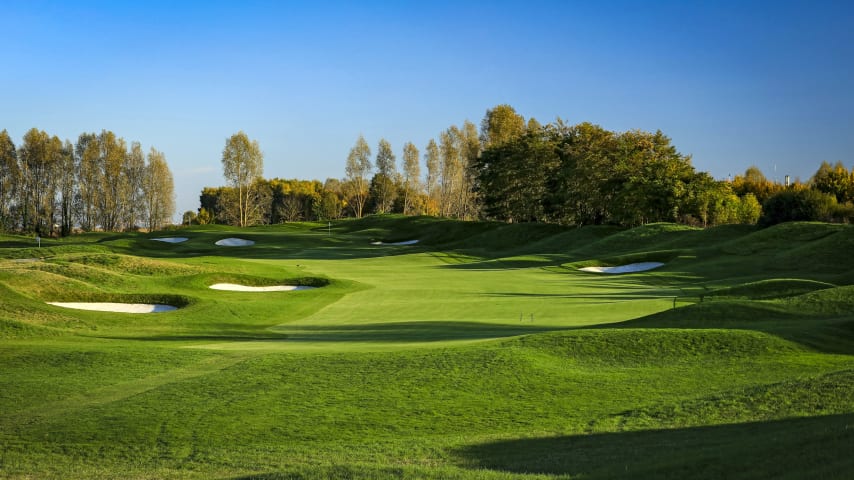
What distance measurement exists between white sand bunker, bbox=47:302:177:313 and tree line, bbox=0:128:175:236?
7447 centimetres

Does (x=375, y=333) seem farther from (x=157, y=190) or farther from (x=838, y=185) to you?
(x=157, y=190)

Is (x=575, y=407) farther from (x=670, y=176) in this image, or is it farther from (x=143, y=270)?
(x=670, y=176)

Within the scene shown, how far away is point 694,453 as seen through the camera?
7.55m

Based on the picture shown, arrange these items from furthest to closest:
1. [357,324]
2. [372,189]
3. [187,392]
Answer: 1. [372,189]
2. [357,324]
3. [187,392]

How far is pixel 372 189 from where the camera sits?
12794 cm

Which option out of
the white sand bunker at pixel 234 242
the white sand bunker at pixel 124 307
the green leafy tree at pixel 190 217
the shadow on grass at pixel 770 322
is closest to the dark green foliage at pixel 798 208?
the shadow on grass at pixel 770 322

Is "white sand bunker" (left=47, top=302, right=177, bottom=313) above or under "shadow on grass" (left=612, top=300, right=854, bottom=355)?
under

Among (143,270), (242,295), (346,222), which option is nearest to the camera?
(242,295)

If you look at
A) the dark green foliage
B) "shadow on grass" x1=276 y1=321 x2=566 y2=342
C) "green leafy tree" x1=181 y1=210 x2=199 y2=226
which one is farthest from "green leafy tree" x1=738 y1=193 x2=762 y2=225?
"green leafy tree" x1=181 y1=210 x2=199 y2=226

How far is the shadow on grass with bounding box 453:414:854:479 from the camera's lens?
6.30 meters

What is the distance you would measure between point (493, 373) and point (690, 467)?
21.2 ft

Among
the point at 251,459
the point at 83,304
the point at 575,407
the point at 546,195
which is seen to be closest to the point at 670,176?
the point at 546,195

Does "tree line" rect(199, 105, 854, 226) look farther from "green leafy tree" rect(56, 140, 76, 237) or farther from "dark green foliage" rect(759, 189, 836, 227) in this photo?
"green leafy tree" rect(56, 140, 76, 237)

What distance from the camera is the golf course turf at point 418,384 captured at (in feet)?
27.7
